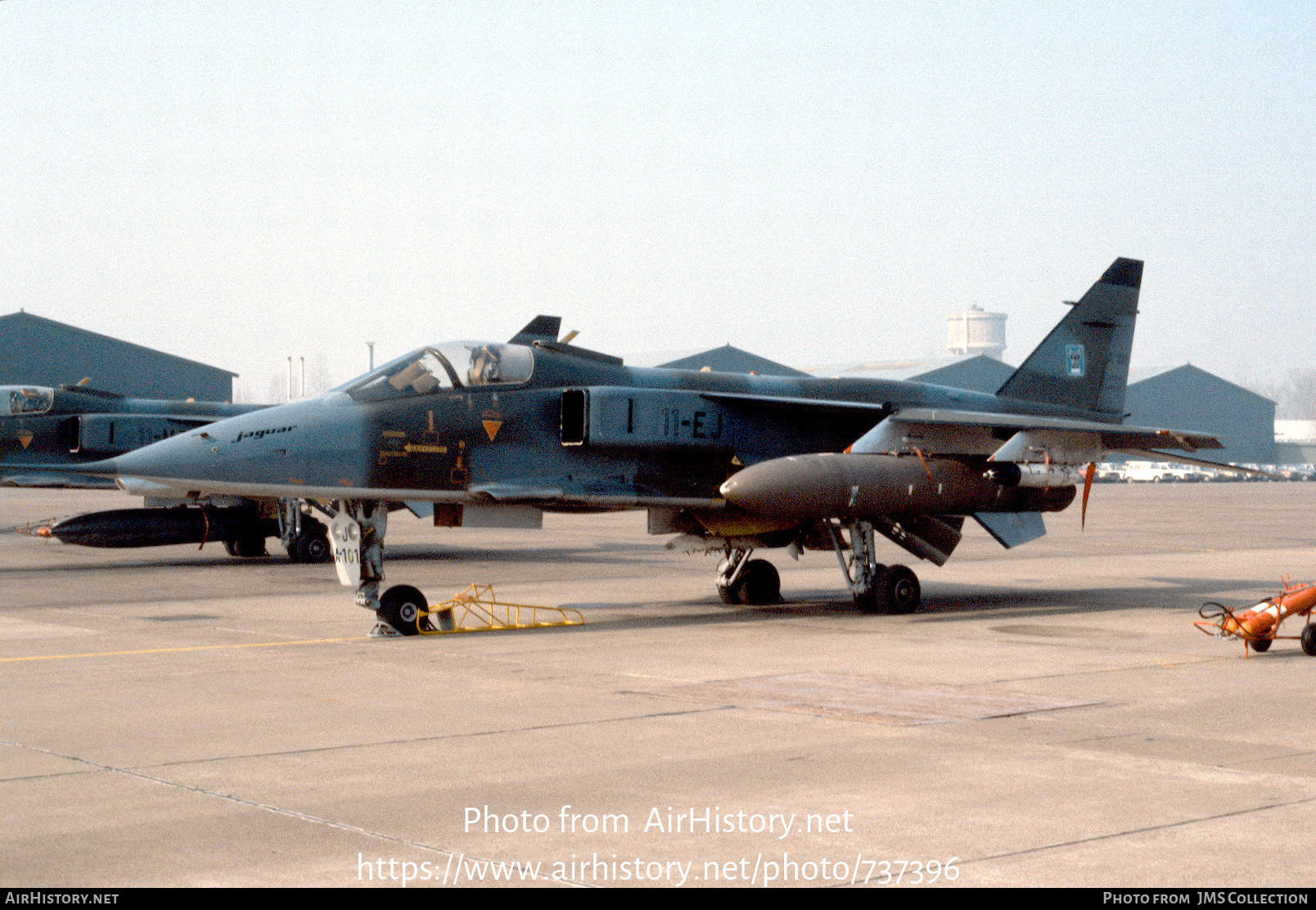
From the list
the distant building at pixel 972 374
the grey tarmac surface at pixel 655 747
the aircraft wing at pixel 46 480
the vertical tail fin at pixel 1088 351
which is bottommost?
the grey tarmac surface at pixel 655 747

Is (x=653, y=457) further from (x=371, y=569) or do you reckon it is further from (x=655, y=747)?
(x=655, y=747)

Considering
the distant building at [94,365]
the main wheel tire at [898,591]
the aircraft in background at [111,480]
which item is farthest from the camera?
the distant building at [94,365]

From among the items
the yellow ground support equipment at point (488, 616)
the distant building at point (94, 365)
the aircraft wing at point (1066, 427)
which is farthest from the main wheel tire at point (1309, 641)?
the distant building at point (94, 365)

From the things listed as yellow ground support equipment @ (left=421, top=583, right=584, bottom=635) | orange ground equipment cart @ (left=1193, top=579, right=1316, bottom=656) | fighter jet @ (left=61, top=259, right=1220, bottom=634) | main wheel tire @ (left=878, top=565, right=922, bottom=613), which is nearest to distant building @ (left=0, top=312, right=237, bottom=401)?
yellow ground support equipment @ (left=421, top=583, right=584, bottom=635)

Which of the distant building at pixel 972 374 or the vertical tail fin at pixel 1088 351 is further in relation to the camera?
the distant building at pixel 972 374

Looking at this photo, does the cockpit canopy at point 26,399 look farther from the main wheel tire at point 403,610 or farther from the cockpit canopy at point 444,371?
the main wheel tire at point 403,610

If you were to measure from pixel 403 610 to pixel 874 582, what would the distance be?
5.64m

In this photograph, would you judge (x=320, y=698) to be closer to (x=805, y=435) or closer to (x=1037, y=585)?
(x=805, y=435)

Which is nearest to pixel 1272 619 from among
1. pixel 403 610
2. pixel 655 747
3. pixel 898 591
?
pixel 898 591

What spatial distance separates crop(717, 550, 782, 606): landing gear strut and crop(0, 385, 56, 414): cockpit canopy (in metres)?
13.5

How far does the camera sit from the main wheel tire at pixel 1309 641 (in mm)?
12047

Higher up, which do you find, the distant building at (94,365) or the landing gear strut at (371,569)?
the distant building at (94,365)
